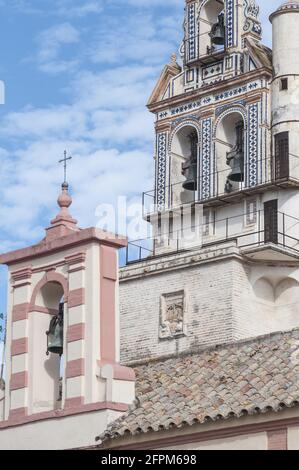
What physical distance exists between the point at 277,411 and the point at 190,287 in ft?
62.2

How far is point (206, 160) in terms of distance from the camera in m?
45.9

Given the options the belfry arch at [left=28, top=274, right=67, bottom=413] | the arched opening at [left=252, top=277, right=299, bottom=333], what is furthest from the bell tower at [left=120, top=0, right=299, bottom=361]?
the belfry arch at [left=28, top=274, right=67, bottom=413]

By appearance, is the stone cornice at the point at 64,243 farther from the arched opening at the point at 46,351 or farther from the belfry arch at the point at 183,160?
the belfry arch at the point at 183,160

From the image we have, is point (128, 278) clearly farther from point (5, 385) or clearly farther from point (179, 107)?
point (5, 385)

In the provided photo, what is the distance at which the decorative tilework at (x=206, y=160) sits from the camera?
4575 cm

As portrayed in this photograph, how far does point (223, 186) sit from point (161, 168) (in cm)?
284

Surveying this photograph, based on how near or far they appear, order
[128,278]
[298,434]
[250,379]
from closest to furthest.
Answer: [298,434] → [250,379] → [128,278]

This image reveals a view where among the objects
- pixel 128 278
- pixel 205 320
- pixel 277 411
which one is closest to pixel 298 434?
pixel 277 411

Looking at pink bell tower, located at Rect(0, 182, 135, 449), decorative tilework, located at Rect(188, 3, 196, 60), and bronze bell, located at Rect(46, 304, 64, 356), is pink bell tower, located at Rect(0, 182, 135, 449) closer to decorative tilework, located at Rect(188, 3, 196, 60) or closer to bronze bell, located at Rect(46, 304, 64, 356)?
bronze bell, located at Rect(46, 304, 64, 356)

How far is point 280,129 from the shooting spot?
44.4 m

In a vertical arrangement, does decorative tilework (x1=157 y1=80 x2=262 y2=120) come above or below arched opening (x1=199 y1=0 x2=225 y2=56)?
below

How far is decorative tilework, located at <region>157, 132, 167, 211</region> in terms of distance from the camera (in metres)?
47.1

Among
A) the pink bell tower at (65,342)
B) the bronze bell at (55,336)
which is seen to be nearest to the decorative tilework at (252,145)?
the pink bell tower at (65,342)

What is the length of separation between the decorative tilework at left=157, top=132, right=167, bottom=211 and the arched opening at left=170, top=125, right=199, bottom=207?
9.9 inches
